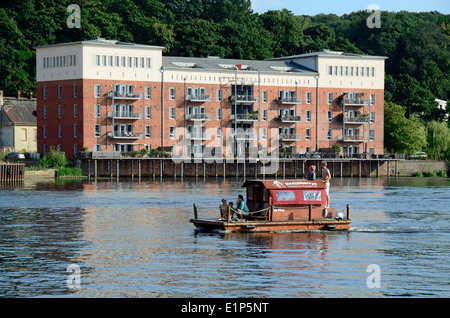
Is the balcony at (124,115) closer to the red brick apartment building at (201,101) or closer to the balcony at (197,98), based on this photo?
the red brick apartment building at (201,101)

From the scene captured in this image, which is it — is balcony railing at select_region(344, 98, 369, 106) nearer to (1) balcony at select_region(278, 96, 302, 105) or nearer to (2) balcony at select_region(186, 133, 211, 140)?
(1) balcony at select_region(278, 96, 302, 105)

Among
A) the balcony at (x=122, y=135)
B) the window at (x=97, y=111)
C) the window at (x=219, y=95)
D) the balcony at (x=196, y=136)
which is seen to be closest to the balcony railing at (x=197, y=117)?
the balcony at (x=196, y=136)

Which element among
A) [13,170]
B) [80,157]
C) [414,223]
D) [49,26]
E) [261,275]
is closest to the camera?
[261,275]

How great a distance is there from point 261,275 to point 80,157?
97040 millimetres

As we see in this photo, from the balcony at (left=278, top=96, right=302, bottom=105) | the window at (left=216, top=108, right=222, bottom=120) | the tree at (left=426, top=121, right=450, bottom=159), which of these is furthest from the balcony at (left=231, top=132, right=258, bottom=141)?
the tree at (left=426, top=121, right=450, bottom=159)

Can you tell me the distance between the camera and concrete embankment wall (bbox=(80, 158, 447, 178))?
136 m

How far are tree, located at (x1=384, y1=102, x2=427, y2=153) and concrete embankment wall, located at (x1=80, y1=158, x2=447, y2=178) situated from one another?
5.87 metres

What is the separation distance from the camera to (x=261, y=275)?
40094mm

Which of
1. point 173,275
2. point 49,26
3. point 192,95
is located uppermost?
point 49,26

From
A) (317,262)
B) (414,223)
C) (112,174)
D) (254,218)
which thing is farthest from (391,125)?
(317,262)

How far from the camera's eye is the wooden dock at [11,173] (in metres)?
118

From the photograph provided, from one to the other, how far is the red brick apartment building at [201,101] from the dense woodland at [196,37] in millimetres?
11790

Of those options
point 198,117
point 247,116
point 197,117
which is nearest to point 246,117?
point 247,116

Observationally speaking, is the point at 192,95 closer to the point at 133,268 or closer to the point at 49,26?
the point at 49,26
